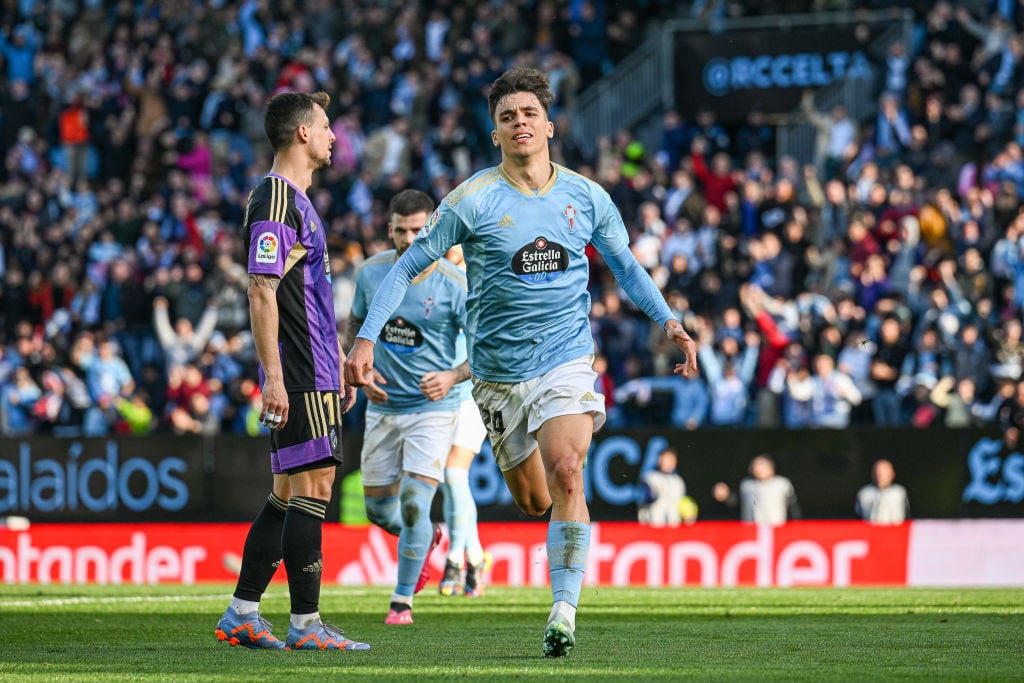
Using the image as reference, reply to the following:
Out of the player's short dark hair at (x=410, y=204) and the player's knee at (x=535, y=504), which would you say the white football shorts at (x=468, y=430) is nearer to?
the player's short dark hair at (x=410, y=204)

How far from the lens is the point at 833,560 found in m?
15.6

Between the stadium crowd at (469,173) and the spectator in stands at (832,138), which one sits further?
the spectator in stands at (832,138)

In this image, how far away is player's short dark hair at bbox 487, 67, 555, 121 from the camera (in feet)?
26.0

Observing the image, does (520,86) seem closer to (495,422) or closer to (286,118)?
(286,118)

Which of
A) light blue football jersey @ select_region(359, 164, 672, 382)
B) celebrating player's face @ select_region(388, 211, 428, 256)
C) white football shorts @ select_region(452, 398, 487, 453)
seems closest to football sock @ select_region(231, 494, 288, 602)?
light blue football jersey @ select_region(359, 164, 672, 382)

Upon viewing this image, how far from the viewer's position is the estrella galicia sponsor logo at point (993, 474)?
1716cm

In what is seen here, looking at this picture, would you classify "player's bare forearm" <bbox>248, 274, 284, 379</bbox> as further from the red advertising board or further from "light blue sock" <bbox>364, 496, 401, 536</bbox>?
the red advertising board

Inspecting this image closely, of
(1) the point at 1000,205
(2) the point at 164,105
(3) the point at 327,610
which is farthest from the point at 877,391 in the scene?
(2) the point at 164,105

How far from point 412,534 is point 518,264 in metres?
2.81

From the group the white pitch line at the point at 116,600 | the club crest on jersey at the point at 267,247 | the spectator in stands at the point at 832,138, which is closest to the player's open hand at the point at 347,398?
the club crest on jersey at the point at 267,247

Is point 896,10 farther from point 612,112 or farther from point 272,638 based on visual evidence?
point 272,638

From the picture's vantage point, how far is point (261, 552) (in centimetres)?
805

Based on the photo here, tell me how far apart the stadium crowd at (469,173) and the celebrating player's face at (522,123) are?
1073cm

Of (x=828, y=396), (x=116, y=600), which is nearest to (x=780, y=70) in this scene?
(x=828, y=396)
